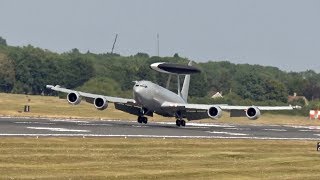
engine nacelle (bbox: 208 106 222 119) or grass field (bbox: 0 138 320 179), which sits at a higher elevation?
engine nacelle (bbox: 208 106 222 119)

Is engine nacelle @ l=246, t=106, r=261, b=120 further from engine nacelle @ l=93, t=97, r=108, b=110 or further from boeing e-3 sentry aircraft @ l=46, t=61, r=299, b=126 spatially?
engine nacelle @ l=93, t=97, r=108, b=110

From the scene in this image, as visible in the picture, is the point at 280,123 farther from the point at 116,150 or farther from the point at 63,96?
the point at 116,150

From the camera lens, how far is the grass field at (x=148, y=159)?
1439 inches

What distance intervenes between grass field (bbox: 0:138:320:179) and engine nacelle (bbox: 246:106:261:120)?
25357mm

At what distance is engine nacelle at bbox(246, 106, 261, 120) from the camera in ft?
268

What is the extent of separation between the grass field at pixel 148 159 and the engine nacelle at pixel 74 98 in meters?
24.7

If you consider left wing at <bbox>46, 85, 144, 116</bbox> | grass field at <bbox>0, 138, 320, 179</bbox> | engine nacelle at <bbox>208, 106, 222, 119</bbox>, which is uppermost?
left wing at <bbox>46, 85, 144, 116</bbox>

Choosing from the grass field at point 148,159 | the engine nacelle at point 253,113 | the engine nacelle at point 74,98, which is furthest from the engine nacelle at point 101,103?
the grass field at point 148,159

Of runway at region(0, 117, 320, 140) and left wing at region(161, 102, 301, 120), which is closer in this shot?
runway at region(0, 117, 320, 140)

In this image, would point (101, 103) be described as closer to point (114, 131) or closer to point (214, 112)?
point (214, 112)

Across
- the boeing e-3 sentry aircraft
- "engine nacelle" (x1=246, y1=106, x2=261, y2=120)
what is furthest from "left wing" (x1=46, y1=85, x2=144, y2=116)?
"engine nacelle" (x1=246, y1=106, x2=261, y2=120)

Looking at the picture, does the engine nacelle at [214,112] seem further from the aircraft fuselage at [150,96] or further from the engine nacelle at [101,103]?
the engine nacelle at [101,103]

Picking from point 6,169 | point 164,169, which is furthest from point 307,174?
point 6,169

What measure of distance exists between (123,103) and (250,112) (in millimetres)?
12390
